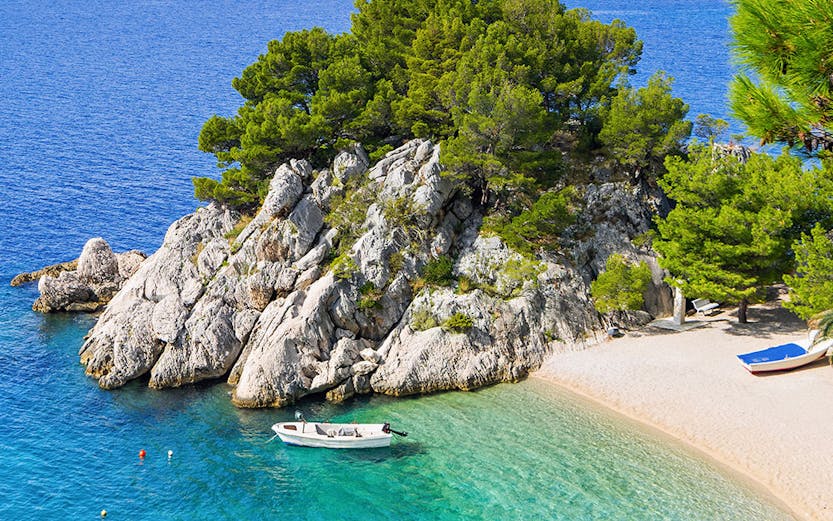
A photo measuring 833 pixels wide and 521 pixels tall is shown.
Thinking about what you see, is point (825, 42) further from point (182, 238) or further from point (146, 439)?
point (182, 238)

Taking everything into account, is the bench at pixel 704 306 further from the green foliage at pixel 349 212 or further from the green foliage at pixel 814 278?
the green foliage at pixel 349 212

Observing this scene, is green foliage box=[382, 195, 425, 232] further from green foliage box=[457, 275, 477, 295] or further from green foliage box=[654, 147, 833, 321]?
green foliage box=[654, 147, 833, 321]

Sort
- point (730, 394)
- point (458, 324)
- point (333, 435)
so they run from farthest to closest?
point (458, 324) → point (730, 394) → point (333, 435)

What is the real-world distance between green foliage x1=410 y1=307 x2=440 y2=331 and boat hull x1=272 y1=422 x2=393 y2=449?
29.4 ft

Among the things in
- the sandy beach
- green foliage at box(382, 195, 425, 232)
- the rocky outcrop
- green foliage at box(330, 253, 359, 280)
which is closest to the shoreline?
the sandy beach

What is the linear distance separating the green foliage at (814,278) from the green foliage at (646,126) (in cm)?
1319

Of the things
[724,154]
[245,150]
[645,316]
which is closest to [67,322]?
[245,150]

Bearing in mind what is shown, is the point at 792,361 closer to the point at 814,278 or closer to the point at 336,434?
the point at 814,278

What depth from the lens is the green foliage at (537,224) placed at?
47.0m

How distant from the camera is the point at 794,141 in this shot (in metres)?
16.7

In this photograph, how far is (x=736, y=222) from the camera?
142 ft

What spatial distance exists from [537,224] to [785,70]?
3191cm

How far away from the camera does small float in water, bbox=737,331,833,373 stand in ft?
130

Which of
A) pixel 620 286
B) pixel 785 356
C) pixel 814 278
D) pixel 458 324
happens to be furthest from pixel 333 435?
pixel 814 278
